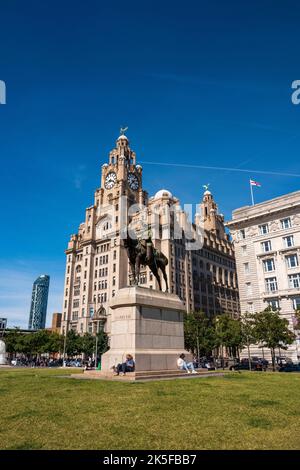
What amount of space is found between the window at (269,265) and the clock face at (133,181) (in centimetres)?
6579

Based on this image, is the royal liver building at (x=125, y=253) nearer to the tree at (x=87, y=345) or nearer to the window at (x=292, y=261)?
the tree at (x=87, y=345)

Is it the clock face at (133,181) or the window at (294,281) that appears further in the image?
the clock face at (133,181)

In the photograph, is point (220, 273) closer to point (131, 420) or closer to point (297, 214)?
point (297, 214)

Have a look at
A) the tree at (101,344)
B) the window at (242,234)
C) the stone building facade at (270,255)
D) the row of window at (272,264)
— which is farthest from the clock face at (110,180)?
the row of window at (272,264)

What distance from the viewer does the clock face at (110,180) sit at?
11681cm

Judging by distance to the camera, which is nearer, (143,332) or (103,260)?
(143,332)

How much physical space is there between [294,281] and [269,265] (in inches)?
217

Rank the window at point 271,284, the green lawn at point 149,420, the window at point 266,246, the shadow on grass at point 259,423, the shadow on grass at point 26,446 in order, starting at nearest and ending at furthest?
the shadow on grass at point 26,446 → the green lawn at point 149,420 → the shadow on grass at point 259,423 → the window at point 271,284 → the window at point 266,246

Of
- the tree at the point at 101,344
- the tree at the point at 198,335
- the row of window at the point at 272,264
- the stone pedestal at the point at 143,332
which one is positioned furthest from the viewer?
the tree at the point at 101,344

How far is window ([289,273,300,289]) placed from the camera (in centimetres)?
5652

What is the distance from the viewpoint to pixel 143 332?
21.2 meters

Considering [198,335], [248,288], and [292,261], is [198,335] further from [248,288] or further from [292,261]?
[292,261]

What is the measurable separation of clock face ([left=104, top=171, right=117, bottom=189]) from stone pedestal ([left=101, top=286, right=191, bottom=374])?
96.2 meters

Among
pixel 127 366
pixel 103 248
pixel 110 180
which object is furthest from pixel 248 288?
pixel 110 180
